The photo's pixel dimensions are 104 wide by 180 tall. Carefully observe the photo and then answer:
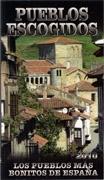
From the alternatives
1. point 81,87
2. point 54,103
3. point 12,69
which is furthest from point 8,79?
point 81,87

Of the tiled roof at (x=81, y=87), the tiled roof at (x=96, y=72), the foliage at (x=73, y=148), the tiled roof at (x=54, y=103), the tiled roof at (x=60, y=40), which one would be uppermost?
the tiled roof at (x=60, y=40)

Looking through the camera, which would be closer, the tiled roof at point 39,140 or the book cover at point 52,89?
the book cover at point 52,89

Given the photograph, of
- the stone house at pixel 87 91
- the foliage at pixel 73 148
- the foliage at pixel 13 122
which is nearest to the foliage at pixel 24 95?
the foliage at pixel 13 122

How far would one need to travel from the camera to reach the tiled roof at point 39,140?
75.3 ft

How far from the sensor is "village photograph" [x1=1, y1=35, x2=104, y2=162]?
2289 centimetres

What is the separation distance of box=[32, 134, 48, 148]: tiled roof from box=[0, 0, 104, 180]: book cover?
0.5 inches

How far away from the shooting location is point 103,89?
75.0 feet

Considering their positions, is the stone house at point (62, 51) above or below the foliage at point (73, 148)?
above

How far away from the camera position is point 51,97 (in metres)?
23.0

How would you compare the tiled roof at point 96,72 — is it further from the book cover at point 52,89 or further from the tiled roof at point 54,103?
the tiled roof at point 54,103

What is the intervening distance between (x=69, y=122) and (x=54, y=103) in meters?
0.29

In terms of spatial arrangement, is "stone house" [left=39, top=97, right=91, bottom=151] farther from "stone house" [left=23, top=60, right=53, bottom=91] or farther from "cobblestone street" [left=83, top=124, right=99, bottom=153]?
"stone house" [left=23, top=60, right=53, bottom=91]

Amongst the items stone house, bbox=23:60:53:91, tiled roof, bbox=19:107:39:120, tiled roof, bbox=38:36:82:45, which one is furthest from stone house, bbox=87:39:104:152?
tiled roof, bbox=19:107:39:120

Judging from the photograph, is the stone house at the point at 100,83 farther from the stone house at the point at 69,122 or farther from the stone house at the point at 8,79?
the stone house at the point at 8,79
